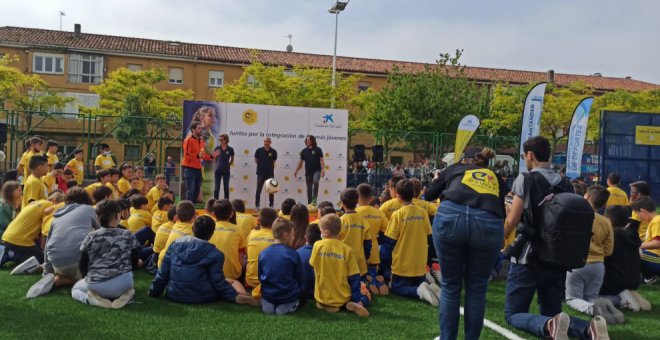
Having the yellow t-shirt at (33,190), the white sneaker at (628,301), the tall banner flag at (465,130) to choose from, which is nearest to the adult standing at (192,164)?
the yellow t-shirt at (33,190)

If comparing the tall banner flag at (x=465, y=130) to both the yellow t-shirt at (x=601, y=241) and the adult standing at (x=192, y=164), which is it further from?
the yellow t-shirt at (x=601, y=241)

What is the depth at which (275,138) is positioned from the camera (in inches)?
596

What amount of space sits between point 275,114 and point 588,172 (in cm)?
1391

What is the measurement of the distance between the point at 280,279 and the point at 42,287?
2.47m

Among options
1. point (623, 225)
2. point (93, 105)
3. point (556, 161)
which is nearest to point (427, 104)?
point (556, 161)

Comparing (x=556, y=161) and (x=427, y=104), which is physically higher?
(x=427, y=104)

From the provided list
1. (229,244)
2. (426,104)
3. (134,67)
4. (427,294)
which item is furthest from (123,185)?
(134,67)

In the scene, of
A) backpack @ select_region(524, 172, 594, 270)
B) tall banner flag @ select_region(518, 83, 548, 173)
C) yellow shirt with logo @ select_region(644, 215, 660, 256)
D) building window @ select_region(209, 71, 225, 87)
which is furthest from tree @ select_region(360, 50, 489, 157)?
backpack @ select_region(524, 172, 594, 270)

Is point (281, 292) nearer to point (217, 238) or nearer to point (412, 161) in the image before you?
point (217, 238)

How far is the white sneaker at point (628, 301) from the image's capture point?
6273 millimetres

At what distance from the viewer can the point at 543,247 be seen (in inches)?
184

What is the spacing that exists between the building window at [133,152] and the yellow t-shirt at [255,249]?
14.6 meters

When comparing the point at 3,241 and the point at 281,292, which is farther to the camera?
the point at 3,241

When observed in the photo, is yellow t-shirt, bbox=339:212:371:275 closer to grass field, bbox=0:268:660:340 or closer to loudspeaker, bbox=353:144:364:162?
grass field, bbox=0:268:660:340
